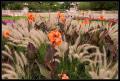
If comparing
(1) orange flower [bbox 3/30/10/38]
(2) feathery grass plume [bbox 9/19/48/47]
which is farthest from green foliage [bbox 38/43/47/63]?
(1) orange flower [bbox 3/30/10/38]

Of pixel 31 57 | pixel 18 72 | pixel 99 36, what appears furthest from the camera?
pixel 99 36

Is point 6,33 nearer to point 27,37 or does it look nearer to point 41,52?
point 27,37

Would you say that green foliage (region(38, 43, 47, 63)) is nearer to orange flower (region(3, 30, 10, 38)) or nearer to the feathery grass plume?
the feathery grass plume

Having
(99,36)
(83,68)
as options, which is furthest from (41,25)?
(83,68)

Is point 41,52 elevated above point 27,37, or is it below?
below

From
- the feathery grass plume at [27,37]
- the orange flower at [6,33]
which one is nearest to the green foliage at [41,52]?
the feathery grass plume at [27,37]

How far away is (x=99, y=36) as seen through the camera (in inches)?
184

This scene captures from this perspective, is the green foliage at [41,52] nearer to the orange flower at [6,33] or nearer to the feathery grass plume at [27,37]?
the feathery grass plume at [27,37]

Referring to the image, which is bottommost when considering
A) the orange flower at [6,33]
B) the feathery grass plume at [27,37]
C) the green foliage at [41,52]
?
the green foliage at [41,52]

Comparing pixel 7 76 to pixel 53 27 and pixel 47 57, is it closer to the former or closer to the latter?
pixel 47 57

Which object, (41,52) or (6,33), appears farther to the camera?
(41,52)

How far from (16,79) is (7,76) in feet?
0.32

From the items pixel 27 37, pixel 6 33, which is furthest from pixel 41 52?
pixel 6 33

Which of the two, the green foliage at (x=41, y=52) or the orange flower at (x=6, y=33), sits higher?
the orange flower at (x=6, y=33)
